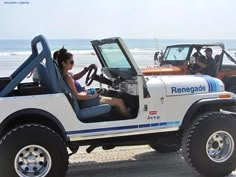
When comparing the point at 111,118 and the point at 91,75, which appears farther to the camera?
the point at 91,75

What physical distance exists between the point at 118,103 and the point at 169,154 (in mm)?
1640

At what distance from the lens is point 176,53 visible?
11664mm

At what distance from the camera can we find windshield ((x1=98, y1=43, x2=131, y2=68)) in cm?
520

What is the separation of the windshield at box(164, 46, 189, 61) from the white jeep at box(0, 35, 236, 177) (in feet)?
18.6

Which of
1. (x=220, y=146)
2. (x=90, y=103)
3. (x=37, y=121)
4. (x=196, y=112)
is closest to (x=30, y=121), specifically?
(x=37, y=121)

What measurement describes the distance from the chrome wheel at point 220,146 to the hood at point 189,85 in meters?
0.55

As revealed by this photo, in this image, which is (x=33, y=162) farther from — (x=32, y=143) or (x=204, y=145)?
(x=204, y=145)

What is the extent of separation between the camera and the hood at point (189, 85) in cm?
523

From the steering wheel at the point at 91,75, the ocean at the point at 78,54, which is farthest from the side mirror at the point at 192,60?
the steering wheel at the point at 91,75

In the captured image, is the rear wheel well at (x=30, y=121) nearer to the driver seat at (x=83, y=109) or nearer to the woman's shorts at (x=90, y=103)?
the driver seat at (x=83, y=109)

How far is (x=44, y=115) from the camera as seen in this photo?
4711mm

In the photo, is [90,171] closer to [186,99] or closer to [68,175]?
[68,175]

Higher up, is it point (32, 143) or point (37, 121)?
point (37, 121)

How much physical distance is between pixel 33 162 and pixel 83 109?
2.67 ft
